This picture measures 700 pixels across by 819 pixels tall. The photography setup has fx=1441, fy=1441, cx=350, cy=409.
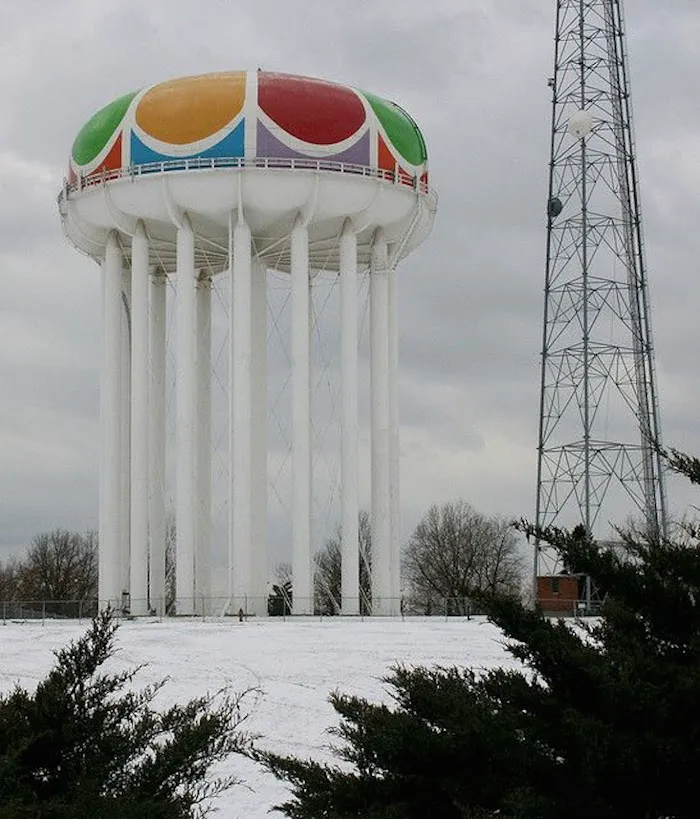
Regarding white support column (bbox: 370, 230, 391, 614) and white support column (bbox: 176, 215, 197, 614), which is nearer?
white support column (bbox: 176, 215, 197, 614)

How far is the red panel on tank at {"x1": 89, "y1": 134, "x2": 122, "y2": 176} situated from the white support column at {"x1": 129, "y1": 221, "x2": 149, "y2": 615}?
1.89 m

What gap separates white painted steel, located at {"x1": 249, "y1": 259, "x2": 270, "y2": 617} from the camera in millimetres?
44375

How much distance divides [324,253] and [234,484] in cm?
1015

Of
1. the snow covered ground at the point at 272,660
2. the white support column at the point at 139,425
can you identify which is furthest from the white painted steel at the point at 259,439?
the snow covered ground at the point at 272,660

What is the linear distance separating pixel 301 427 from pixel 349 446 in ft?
5.47

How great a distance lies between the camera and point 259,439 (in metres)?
45.6

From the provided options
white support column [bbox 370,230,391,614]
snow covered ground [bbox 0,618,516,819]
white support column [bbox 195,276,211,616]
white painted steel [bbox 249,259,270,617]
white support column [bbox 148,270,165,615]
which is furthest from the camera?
white support column [bbox 195,276,211,616]

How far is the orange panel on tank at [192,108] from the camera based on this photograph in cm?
4284

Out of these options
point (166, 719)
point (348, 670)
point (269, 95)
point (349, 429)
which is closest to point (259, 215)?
point (269, 95)

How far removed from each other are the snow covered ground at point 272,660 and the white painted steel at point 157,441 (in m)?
9.01

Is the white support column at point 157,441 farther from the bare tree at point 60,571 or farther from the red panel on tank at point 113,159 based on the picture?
the bare tree at point 60,571

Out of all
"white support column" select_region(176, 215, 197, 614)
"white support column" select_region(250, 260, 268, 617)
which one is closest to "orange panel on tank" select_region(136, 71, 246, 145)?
"white support column" select_region(176, 215, 197, 614)

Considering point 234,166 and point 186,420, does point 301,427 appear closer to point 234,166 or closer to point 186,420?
point 186,420

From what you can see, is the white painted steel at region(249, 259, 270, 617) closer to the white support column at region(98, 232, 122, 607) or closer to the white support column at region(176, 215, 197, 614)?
the white support column at region(176, 215, 197, 614)
